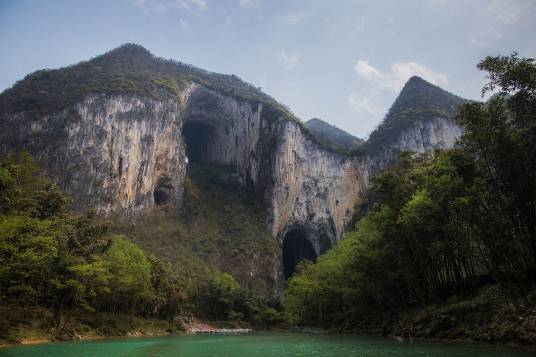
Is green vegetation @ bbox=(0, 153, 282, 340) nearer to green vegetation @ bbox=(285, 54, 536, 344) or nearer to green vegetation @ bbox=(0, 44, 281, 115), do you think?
green vegetation @ bbox=(285, 54, 536, 344)

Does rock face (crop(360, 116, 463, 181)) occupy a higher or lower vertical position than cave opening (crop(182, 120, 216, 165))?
lower

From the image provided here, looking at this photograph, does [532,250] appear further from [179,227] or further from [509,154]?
[179,227]

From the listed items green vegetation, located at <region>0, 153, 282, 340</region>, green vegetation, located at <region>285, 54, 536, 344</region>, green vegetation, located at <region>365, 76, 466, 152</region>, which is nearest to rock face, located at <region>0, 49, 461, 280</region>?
green vegetation, located at <region>365, 76, 466, 152</region>

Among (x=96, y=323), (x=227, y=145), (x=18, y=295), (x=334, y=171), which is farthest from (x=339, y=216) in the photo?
(x=18, y=295)

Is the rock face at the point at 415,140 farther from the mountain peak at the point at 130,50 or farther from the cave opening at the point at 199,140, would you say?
the mountain peak at the point at 130,50

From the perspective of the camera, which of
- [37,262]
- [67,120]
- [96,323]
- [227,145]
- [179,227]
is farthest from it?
[227,145]

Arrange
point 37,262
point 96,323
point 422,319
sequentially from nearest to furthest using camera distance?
point 37,262, point 422,319, point 96,323
